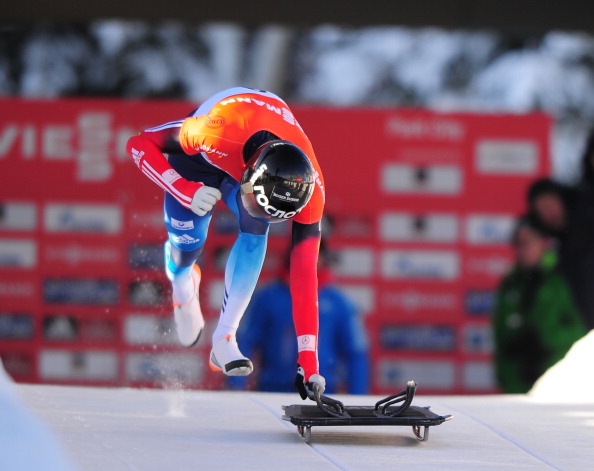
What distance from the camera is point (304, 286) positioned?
199 inches

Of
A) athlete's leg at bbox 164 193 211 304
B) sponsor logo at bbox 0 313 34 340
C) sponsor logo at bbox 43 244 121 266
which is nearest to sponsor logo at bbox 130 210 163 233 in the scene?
sponsor logo at bbox 43 244 121 266

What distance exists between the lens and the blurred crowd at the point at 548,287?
6781 mm

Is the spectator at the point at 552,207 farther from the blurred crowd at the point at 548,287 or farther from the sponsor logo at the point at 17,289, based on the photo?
the sponsor logo at the point at 17,289

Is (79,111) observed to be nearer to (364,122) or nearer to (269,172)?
(364,122)

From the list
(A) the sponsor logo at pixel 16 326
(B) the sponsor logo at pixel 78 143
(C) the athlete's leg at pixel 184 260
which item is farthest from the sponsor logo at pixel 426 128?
(A) the sponsor logo at pixel 16 326

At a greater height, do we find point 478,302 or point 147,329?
point 478,302

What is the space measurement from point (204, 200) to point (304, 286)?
67 cm

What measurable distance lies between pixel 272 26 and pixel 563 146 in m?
9.84

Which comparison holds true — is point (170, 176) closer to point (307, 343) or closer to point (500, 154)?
point (307, 343)

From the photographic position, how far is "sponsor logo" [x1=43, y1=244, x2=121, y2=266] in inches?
334

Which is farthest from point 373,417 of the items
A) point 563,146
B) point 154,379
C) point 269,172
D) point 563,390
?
point 563,146

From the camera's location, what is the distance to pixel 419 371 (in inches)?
340

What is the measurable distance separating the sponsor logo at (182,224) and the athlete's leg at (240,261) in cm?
22

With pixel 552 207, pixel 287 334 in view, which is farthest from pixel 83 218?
pixel 552 207
